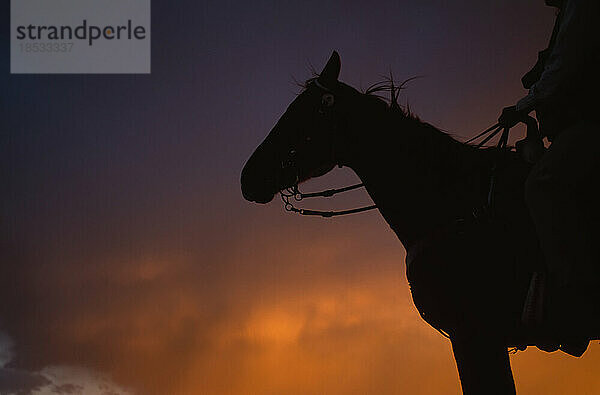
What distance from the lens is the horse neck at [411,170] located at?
472 cm

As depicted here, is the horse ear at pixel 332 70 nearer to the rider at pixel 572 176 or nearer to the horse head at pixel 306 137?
the horse head at pixel 306 137

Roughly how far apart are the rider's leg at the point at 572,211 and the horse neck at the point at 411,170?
69 cm

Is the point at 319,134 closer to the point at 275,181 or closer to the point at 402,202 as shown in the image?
the point at 275,181

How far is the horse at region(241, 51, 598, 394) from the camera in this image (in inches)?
168

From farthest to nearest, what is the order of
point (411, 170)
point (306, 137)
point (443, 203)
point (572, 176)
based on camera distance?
1. point (306, 137)
2. point (411, 170)
3. point (443, 203)
4. point (572, 176)

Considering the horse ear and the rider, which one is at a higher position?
the horse ear

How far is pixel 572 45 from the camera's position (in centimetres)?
395

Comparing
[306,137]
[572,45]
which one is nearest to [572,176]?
[572,45]

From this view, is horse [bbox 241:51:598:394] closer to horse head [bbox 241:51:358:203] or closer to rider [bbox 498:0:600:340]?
horse head [bbox 241:51:358:203]

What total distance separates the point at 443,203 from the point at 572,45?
1444mm

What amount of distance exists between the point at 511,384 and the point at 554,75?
210 cm

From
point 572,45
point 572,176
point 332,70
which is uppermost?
point 332,70

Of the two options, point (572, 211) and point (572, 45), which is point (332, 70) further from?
point (572, 211)

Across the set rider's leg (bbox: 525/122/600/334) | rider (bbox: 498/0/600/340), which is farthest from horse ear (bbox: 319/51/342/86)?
rider's leg (bbox: 525/122/600/334)
